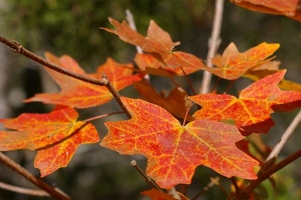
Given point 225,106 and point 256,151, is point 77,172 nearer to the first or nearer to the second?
point 256,151

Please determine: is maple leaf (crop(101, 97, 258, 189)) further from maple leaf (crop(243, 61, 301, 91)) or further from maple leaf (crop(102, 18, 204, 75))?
maple leaf (crop(243, 61, 301, 91))

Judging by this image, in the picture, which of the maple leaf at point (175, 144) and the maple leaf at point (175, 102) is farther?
the maple leaf at point (175, 102)

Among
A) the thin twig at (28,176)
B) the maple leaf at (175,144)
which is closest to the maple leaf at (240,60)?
the maple leaf at (175,144)

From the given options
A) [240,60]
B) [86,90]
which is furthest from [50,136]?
[240,60]

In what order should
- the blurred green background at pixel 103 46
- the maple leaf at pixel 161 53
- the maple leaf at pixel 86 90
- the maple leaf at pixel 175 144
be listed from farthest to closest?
the blurred green background at pixel 103 46 < the maple leaf at pixel 86 90 < the maple leaf at pixel 161 53 < the maple leaf at pixel 175 144

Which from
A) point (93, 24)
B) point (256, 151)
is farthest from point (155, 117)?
point (93, 24)

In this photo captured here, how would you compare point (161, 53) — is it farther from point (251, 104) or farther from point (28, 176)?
point (28, 176)

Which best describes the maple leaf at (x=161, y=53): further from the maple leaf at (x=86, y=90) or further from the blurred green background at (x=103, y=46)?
the blurred green background at (x=103, y=46)
